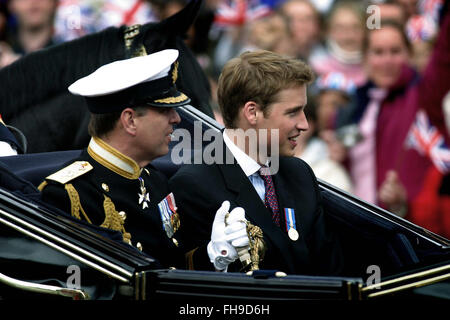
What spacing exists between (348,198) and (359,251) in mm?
207

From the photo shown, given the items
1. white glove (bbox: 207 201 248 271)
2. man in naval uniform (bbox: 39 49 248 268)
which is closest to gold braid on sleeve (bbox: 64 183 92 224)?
man in naval uniform (bbox: 39 49 248 268)

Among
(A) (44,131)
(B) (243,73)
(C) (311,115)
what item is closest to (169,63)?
(B) (243,73)

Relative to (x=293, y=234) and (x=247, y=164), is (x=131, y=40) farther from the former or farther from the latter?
(x=293, y=234)

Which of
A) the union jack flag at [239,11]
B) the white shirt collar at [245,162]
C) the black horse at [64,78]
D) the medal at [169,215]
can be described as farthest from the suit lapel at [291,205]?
the union jack flag at [239,11]

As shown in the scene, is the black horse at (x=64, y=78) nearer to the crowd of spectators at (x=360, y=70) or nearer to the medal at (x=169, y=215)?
the crowd of spectators at (x=360, y=70)

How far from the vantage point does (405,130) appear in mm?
6301

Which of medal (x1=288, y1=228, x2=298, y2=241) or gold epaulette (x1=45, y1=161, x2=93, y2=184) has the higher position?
gold epaulette (x1=45, y1=161, x2=93, y2=184)

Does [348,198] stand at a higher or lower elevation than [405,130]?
lower

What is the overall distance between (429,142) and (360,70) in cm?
101

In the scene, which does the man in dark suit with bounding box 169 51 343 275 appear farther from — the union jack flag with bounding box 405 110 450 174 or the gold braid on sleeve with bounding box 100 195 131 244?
the union jack flag with bounding box 405 110 450 174

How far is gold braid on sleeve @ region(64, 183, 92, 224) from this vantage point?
10.5 ft

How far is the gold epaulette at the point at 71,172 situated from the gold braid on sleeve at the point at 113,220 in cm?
13

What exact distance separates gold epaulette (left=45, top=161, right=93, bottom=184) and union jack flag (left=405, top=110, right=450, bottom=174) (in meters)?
3.22
